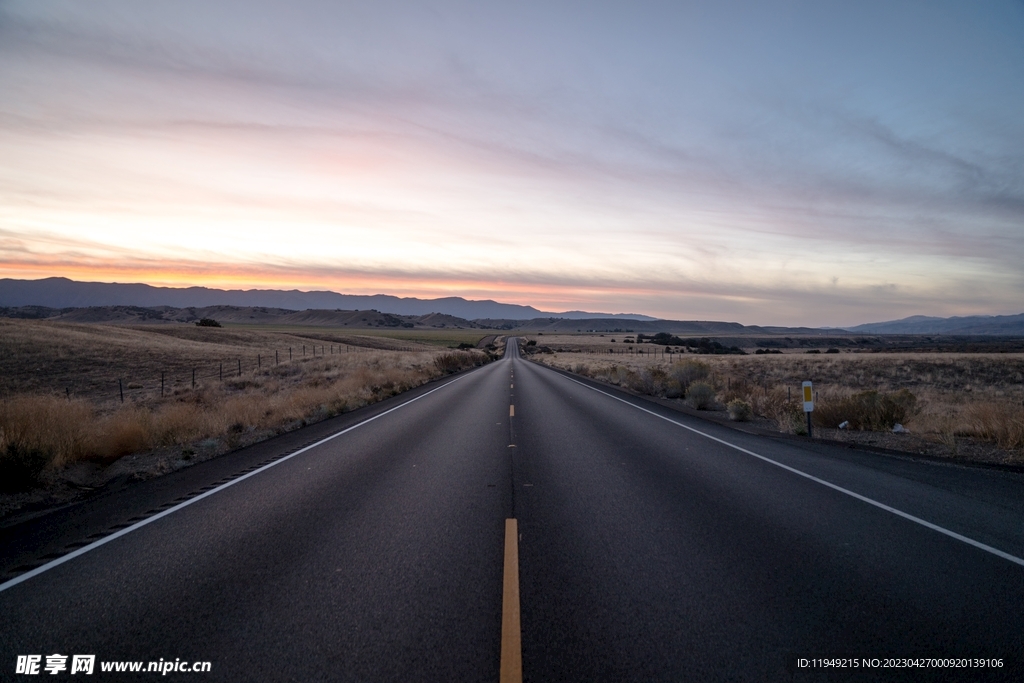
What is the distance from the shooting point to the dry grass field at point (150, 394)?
31.7 ft

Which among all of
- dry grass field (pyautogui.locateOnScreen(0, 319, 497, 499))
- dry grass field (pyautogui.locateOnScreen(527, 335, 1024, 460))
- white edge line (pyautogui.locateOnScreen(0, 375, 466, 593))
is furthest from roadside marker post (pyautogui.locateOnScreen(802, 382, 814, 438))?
dry grass field (pyautogui.locateOnScreen(0, 319, 497, 499))

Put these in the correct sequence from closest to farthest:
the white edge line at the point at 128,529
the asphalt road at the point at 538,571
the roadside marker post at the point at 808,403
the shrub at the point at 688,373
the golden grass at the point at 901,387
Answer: the asphalt road at the point at 538,571 → the white edge line at the point at 128,529 → the golden grass at the point at 901,387 → the roadside marker post at the point at 808,403 → the shrub at the point at 688,373

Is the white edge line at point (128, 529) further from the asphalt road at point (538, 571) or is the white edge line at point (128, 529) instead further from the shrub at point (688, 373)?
the shrub at point (688, 373)

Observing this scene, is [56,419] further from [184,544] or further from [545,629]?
[545,629]

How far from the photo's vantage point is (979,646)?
12.2 ft

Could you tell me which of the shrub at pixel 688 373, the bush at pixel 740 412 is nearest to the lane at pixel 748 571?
the bush at pixel 740 412

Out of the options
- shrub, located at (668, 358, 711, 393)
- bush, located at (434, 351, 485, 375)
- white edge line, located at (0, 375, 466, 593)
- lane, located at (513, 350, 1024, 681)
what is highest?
shrub, located at (668, 358, 711, 393)

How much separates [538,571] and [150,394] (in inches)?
1208

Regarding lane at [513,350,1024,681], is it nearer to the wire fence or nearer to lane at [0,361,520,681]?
lane at [0,361,520,681]

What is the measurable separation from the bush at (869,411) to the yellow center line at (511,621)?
11926mm

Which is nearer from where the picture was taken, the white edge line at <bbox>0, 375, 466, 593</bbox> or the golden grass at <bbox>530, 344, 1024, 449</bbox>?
the white edge line at <bbox>0, 375, 466, 593</bbox>

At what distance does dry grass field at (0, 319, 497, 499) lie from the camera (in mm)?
9656

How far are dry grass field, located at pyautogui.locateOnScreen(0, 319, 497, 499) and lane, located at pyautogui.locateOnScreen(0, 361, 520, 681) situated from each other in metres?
3.89

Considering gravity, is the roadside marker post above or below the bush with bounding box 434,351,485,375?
above
